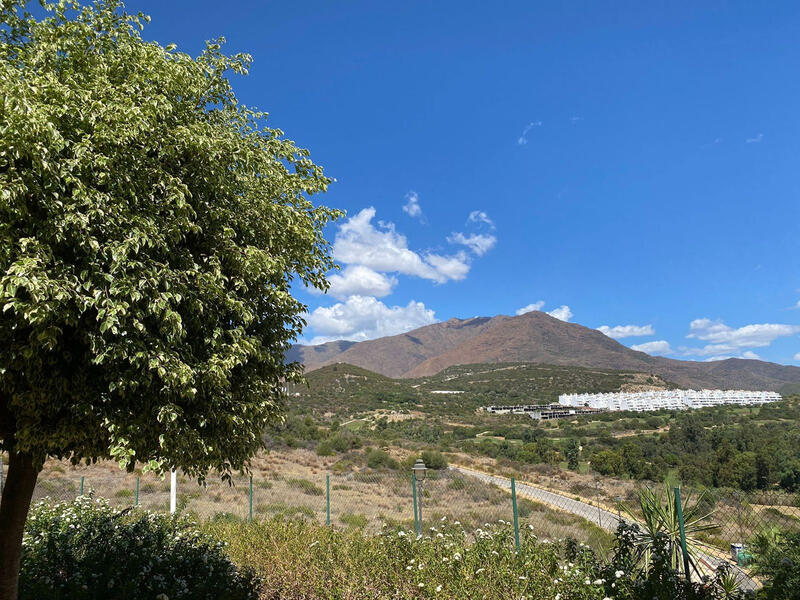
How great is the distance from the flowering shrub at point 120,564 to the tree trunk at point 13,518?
0.75 m

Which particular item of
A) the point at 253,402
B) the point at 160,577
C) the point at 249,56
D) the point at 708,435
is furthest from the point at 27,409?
the point at 708,435

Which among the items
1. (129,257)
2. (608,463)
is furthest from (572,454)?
(129,257)

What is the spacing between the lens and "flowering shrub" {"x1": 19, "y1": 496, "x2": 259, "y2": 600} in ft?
20.3

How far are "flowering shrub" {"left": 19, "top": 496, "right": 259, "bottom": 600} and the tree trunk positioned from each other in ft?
2.45

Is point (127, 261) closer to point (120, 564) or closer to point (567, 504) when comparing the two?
point (120, 564)

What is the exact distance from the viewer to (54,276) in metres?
3.66

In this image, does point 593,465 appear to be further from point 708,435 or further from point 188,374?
point 188,374

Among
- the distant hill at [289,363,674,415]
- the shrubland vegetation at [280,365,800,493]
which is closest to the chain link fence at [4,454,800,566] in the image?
the shrubland vegetation at [280,365,800,493]

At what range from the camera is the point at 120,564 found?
6.83 metres

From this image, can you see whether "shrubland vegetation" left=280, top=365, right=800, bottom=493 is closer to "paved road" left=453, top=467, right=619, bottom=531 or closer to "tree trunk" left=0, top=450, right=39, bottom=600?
"tree trunk" left=0, top=450, right=39, bottom=600

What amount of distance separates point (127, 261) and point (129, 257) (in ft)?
0.88

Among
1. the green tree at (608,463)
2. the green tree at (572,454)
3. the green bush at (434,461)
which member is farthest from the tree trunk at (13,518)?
the green tree at (572,454)

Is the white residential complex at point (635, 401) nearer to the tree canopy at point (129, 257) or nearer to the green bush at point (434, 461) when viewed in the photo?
the green bush at point (434, 461)

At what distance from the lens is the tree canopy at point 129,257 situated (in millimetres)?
3709
